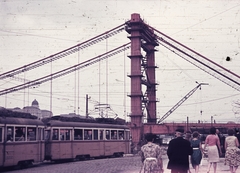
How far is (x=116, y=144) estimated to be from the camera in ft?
117

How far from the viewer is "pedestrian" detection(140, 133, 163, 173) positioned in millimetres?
9953

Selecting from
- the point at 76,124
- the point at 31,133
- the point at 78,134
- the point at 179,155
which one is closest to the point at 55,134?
the point at 76,124

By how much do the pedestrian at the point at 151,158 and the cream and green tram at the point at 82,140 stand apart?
1758 centimetres

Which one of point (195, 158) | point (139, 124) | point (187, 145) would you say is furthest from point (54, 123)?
point (139, 124)

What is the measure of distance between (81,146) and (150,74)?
130ft

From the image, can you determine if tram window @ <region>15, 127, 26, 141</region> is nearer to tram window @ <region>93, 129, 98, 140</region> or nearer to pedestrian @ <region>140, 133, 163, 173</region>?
tram window @ <region>93, 129, 98, 140</region>

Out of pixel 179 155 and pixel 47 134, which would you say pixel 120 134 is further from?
pixel 179 155

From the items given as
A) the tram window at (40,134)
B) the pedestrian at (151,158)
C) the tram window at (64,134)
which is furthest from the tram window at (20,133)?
the pedestrian at (151,158)

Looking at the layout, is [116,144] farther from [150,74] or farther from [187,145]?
[150,74]

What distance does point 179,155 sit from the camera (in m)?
10.0

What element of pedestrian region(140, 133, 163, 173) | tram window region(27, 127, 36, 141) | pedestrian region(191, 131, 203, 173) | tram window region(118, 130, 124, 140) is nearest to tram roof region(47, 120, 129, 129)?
tram window region(118, 130, 124, 140)

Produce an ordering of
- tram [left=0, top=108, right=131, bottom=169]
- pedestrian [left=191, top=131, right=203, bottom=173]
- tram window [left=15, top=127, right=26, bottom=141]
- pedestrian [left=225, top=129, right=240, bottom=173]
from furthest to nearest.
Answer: tram window [left=15, top=127, right=26, bottom=141], tram [left=0, top=108, right=131, bottom=169], pedestrian [left=191, top=131, right=203, bottom=173], pedestrian [left=225, top=129, right=240, bottom=173]

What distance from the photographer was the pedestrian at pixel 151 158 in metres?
9.95

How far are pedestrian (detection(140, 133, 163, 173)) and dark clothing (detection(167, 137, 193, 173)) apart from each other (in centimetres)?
30
